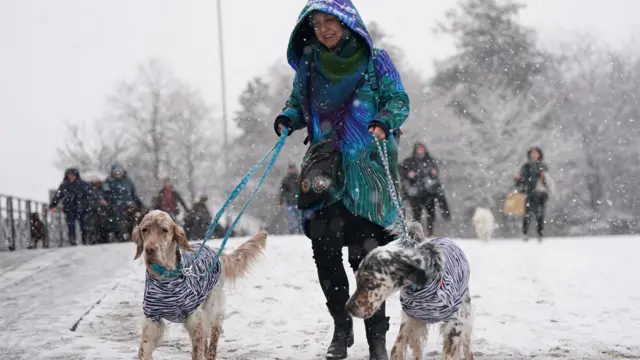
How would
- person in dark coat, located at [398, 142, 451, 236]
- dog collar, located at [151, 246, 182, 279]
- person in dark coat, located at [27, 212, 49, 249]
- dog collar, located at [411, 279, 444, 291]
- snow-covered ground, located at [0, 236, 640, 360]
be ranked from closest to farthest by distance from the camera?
dog collar, located at [411, 279, 444, 291], dog collar, located at [151, 246, 182, 279], snow-covered ground, located at [0, 236, 640, 360], person in dark coat, located at [398, 142, 451, 236], person in dark coat, located at [27, 212, 49, 249]

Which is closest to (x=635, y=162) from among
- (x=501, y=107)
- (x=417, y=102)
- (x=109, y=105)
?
(x=501, y=107)

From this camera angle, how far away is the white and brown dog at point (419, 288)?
161 inches

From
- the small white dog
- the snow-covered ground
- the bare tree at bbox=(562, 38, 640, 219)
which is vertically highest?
the bare tree at bbox=(562, 38, 640, 219)

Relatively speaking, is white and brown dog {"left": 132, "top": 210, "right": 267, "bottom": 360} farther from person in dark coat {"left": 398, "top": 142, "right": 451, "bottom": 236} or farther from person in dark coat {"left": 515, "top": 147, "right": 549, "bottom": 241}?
person in dark coat {"left": 515, "top": 147, "right": 549, "bottom": 241}

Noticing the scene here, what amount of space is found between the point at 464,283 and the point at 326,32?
1.70 metres

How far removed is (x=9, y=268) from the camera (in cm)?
1126

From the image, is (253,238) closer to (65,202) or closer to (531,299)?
(531,299)

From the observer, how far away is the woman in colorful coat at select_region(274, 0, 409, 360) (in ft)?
15.8

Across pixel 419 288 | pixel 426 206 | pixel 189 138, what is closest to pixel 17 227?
pixel 426 206

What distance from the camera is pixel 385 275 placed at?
4.09 m

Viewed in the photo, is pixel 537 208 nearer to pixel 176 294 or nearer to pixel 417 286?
pixel 417 286

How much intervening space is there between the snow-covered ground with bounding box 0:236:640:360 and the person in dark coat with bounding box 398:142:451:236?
A: 233 centimetres

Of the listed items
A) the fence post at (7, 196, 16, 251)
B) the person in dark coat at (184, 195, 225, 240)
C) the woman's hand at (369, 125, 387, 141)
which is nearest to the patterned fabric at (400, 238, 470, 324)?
the woman's hand at (369, 125, 387, 141)

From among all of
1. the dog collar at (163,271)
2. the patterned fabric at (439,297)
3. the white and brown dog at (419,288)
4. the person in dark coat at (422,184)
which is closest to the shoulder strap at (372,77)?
the white and brown dog at (419,288)
